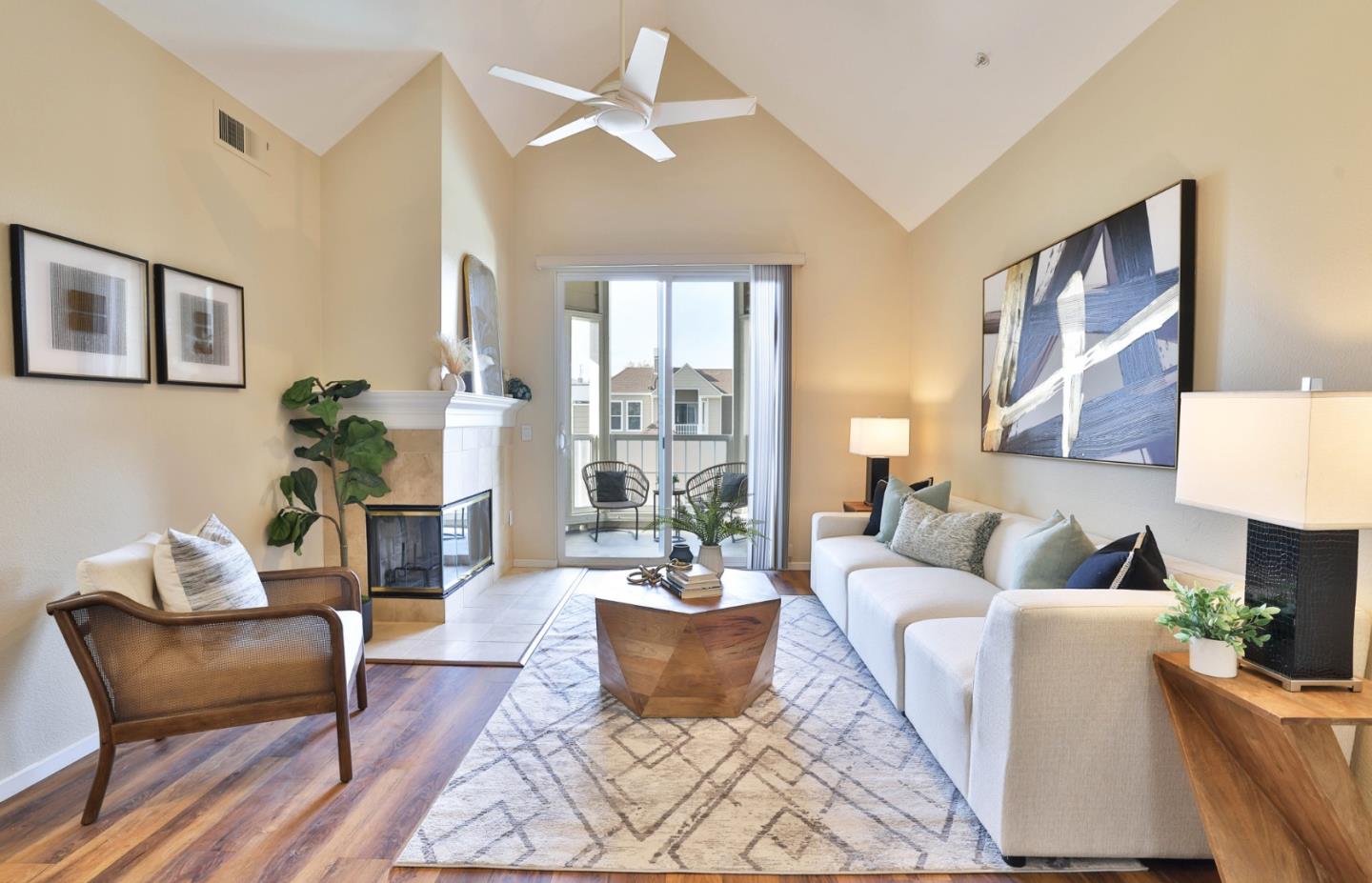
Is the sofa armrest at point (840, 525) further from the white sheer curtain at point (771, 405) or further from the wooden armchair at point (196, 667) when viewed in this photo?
the wooden armchair at point (196, 667)

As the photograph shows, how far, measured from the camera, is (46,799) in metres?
2.08

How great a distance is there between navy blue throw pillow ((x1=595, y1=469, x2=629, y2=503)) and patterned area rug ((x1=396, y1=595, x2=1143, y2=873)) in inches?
95.3

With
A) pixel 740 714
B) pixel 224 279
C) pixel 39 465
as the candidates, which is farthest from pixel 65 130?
pixel 740 714

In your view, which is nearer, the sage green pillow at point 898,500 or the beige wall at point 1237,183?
the beige wall at point 1237,183

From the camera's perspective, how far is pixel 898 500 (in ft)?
12.3

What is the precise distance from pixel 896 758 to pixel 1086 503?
4.78ft

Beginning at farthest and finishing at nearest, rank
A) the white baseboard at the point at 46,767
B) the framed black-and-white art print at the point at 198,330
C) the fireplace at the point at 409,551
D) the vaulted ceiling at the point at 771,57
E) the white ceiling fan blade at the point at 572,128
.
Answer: the fireplace at the point at 409,551, the white ceiling fan blade at the point at 572,128, the vaulted ceiling at the point at 771,57, the framed black-and-white art print at the point at 198,330, the white baseboard at the point at 46,767

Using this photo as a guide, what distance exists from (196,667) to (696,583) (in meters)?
1.76

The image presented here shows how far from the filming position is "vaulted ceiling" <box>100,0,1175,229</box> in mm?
2818

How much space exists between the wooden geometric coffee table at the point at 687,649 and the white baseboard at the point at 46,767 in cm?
193

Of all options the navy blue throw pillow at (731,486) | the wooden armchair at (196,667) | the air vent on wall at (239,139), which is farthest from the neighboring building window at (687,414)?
the wooden armchair at (196,667)

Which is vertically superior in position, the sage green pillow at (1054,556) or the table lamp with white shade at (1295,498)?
the table lamp with white shade at (1295,498)

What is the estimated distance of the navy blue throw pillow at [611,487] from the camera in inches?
208

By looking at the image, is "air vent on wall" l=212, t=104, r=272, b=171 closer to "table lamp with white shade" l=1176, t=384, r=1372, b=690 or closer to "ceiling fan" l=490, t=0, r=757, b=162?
"ceiling fan" l=490, t=0, r=757, b=162
